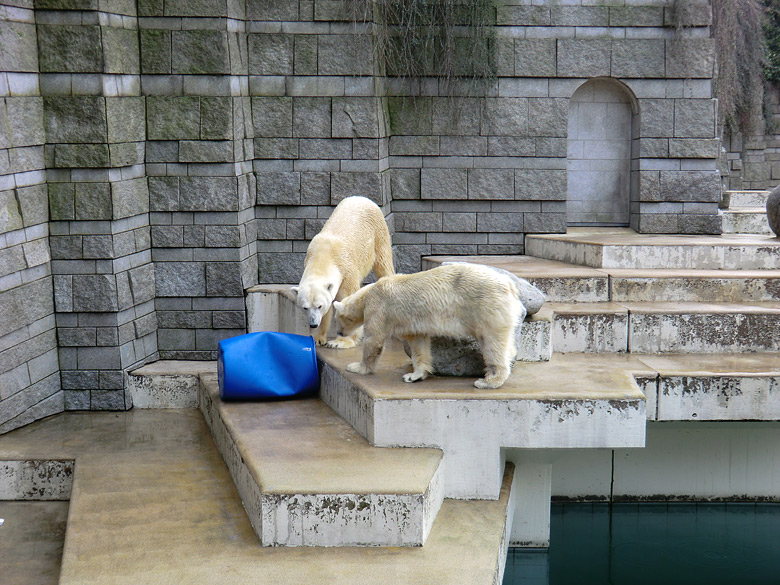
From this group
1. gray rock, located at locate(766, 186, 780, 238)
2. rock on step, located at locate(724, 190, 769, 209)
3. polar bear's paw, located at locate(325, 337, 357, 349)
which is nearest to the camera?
polar bear's paw, located at locate(325, 337, 357, 349)

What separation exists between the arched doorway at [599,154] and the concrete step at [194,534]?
4.09 meters

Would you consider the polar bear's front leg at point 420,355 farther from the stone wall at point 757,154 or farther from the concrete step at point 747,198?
the stone wall at point 757,154

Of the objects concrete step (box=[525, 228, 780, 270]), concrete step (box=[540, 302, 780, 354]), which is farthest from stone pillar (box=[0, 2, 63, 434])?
concrete step (box=[525, 228, 780, 270])

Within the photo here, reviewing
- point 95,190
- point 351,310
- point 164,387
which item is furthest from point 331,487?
point 95,190

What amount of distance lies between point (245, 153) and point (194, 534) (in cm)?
375

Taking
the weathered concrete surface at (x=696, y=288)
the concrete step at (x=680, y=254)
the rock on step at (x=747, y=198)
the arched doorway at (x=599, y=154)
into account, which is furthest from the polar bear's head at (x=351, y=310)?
the rock on step at (x=747, y=198)

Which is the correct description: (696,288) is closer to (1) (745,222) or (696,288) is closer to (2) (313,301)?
(1) (745,222)

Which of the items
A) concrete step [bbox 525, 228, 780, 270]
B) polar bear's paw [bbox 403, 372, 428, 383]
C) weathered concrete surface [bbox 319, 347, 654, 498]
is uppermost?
concrete step [bbox 525, 228, 780, 270]

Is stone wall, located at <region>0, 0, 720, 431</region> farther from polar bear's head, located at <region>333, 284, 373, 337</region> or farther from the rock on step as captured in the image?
the rock on step

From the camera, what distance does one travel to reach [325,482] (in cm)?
429

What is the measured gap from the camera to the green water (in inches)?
224

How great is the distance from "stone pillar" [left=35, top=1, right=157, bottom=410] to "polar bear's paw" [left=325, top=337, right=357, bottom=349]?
1699 mm

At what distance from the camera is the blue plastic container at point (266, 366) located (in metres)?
5.69

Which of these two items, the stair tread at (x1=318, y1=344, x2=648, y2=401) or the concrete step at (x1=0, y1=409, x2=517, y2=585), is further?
the stair tread at (x1=318, y1=344, x2=648, y2=401)
